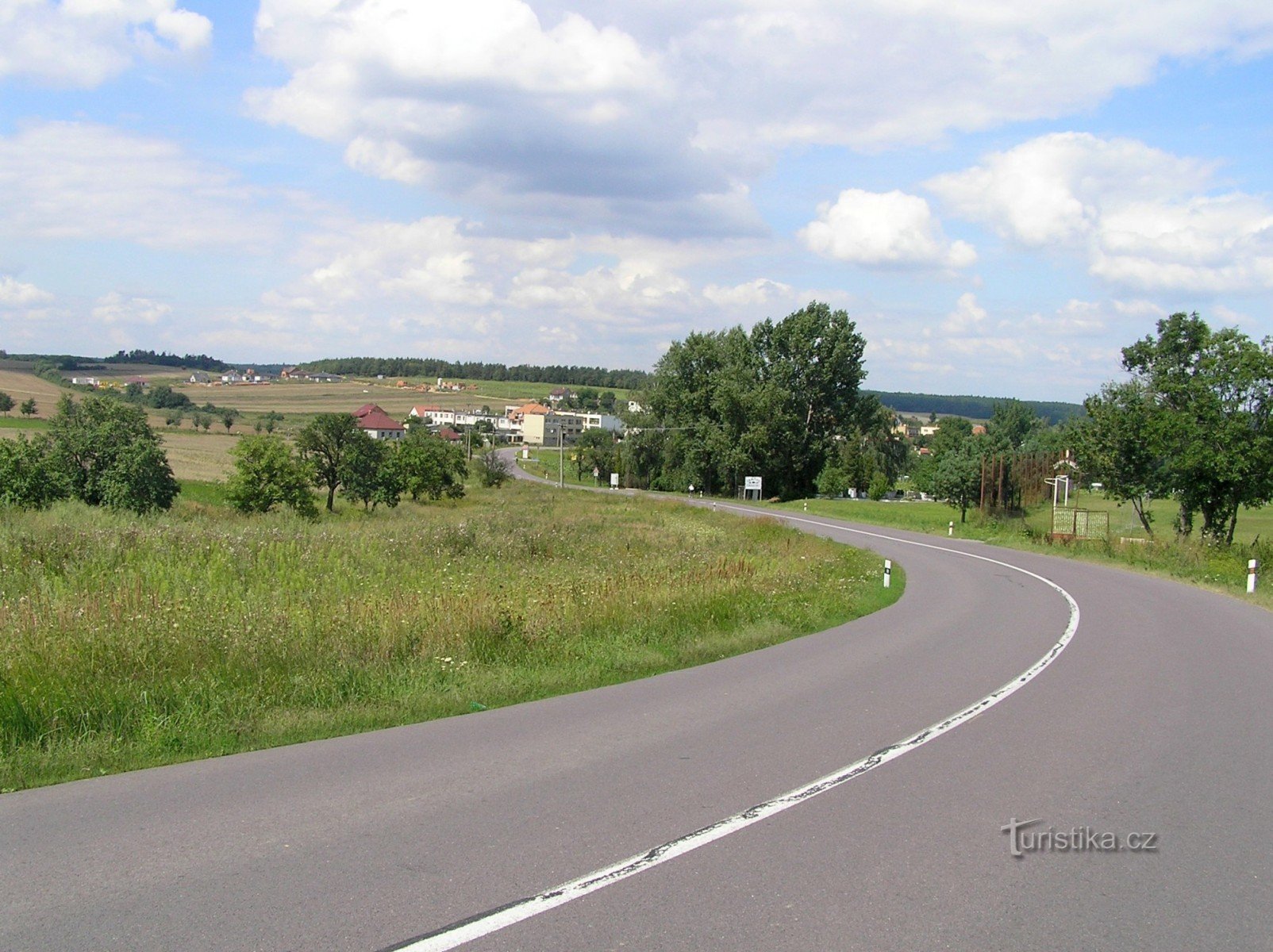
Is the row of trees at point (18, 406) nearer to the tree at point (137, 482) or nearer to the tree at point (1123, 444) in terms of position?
the tree at point (137, 482)

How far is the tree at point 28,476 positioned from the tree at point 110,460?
56cm

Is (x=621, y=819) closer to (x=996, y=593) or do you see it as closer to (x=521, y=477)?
(x=996, y=593)

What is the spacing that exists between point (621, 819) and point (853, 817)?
1505 millimetres

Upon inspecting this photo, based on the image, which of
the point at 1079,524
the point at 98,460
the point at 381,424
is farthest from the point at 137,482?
the point at 381,424

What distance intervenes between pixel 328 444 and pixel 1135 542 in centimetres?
4434

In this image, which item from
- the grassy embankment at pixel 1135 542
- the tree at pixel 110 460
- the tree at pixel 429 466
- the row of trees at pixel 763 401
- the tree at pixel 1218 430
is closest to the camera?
the grassy embankment at pixel 1135 542

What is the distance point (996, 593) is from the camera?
2266 centimetres

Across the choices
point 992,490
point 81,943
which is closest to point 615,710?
point 81,943

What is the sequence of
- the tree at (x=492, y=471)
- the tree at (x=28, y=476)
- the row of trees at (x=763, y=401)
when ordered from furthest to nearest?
the tree at (x=492, y=471)
the row of trees at (x=763, y=401)
the tree at (x=28, y=476)

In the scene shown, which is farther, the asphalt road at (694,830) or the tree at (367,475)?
the tree at (367,475)

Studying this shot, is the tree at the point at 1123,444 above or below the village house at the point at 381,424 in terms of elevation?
above

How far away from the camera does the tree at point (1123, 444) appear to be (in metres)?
36.0

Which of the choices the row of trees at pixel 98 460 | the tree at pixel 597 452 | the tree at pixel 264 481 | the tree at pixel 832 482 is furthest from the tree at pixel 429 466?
the tree at pixel 597 452

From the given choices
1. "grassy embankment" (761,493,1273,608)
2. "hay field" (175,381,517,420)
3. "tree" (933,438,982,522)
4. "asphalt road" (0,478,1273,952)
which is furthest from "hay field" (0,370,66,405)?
"asphalt road" (0,478,1273,952)
